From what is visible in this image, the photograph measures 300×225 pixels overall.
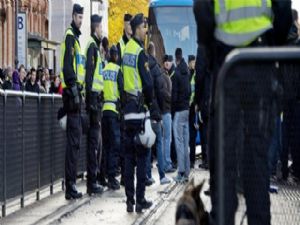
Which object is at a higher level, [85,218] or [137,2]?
[137,2]

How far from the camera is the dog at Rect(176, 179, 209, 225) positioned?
6.79 metres

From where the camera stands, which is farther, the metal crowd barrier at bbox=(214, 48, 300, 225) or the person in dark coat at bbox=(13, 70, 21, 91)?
the person in dark coat at bbox=(13, 70, 21, 91)

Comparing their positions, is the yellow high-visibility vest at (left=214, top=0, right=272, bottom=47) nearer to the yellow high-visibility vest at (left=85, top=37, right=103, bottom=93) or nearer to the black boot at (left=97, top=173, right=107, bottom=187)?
the yellow high-visibility vest at (left=85, top=37, right=103, bottom=93)

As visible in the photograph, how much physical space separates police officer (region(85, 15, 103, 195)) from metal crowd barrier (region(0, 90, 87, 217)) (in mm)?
542

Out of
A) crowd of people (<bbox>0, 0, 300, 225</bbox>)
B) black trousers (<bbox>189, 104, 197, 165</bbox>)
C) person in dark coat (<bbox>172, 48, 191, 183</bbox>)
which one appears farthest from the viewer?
black trousers (<bbox>189, 104, 197, 165</bbox>)

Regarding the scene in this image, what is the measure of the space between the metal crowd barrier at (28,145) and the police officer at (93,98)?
542 mm

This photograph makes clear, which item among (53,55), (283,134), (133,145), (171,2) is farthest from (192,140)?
(53,55)

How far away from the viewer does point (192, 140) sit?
20562mm

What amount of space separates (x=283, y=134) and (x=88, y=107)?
370 inches

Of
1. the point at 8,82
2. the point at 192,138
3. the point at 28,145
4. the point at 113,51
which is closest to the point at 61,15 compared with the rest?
the point at 8,82

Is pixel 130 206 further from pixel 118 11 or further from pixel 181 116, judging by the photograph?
pixel 118 11

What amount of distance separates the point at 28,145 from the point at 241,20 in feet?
Answer: 21.6

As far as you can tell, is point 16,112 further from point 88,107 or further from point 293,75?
point 293,75

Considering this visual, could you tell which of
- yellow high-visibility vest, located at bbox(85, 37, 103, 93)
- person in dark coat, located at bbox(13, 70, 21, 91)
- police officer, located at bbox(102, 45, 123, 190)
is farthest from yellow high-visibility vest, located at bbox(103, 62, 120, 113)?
person in dark coat, located at bbox(13, 70, 21, 91)
